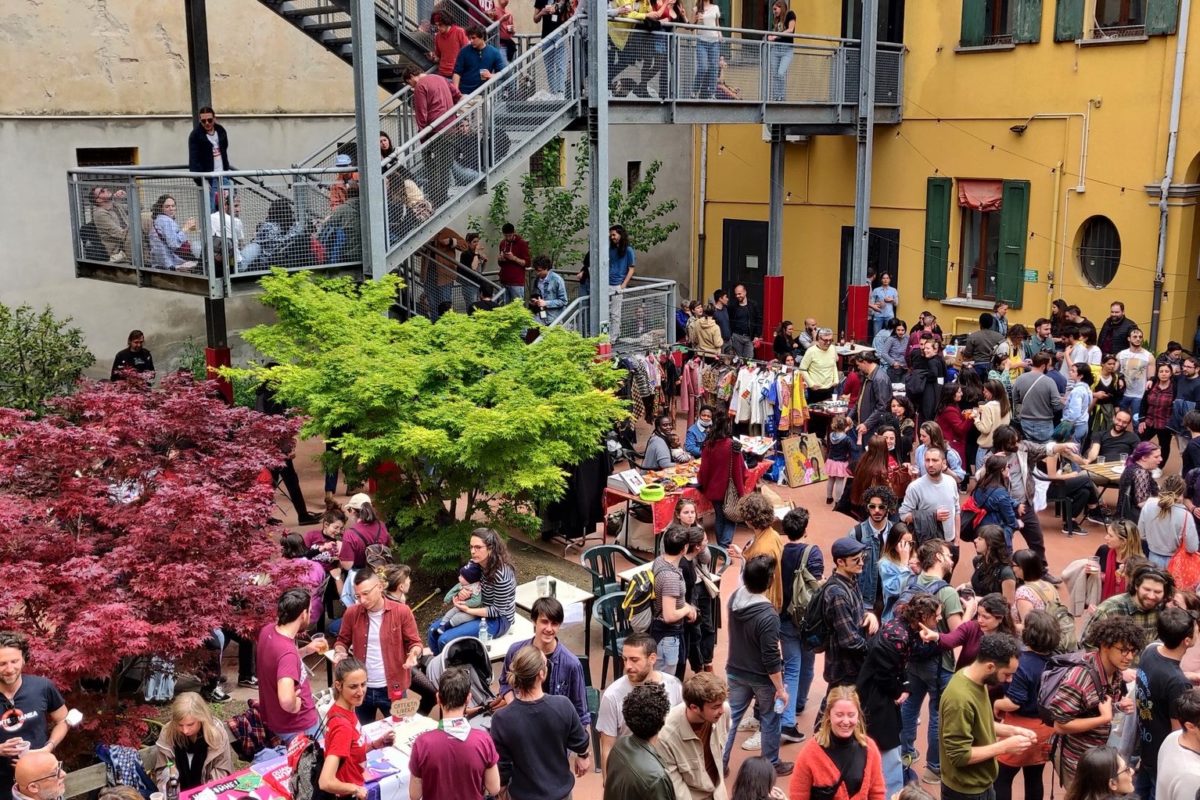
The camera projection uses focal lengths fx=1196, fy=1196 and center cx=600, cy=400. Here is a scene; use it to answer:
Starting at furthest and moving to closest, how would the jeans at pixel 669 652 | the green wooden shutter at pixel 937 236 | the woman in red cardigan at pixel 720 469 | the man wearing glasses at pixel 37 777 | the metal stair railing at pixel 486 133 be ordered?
1. the green wooden shutter at pixel 937 236
2. the metal stair railing at pixel 486 133
3. the woman in red cardigan at pixel 720 469
4. the jeans at pixel 669 652
5. the man wearing glasses at pixel 37 777

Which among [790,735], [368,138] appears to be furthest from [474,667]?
[368,138]

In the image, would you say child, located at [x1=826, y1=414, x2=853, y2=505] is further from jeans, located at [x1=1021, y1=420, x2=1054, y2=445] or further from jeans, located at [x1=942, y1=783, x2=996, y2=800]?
jeans, located at [x1=942, y1=783, x2=996, y2=800]

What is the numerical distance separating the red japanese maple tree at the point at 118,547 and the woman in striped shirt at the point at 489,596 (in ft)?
4.14

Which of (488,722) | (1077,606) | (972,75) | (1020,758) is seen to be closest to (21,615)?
(488,722)

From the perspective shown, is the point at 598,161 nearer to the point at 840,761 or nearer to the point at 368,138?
the point at 368,138

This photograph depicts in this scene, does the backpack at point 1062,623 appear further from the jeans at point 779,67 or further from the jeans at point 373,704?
the jeans at point 779,67

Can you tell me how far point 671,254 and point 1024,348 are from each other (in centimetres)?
1212

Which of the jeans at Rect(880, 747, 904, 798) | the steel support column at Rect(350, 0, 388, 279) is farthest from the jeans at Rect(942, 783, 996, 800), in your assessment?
the steel support column at Rect(350, 0, 388, 279)

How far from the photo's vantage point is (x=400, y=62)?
18.4 m

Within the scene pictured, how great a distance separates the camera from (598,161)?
646 inches

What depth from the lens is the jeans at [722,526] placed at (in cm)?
1264

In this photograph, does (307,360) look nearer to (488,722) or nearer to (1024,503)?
(488,722)

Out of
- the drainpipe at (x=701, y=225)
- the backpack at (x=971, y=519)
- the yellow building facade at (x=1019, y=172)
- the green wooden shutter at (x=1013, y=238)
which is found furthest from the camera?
the drainpipe at (x=701, y=225)

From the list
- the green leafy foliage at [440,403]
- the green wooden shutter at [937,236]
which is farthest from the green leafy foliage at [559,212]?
the green leafy foliage at [440,403]
